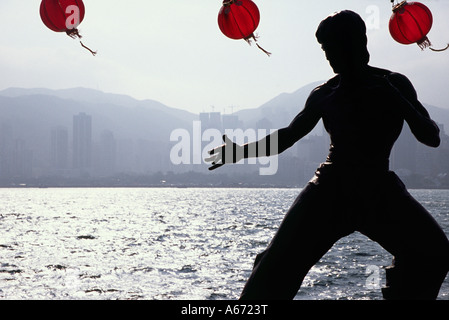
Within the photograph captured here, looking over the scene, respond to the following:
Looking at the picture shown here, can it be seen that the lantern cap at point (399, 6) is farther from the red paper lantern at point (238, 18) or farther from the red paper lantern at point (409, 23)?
the red paper lantern at point (238, 18)

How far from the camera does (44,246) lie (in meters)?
43.1

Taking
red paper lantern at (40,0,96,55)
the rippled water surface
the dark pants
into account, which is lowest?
the rippled water surface

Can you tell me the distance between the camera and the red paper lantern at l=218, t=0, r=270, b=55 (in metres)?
5.87

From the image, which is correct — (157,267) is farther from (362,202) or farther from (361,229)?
(362,202)

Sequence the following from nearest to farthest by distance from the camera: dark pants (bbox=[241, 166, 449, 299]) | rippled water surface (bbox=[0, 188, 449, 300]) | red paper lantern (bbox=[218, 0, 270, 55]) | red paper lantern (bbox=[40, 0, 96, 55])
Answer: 1. dark pants (bbox=[241, 166, 449, 299])
2. red paper lantern (bbox=[40, 0, 96, 55])
3. red paper lantern (bbox=[218, 0, 270, 55])
4. rippled water surface (bbox=[0, 188, 449, 300])

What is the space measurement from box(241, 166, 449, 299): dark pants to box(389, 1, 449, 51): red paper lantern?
316cm

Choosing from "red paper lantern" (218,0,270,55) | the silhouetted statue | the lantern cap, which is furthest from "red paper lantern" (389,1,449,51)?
the silhouetted statue

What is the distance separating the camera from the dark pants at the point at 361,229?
3.47m

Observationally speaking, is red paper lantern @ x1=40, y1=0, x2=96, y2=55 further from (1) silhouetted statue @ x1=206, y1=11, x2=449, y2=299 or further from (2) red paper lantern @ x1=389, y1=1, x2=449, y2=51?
(2) red paper lantern @ x1=389, y1=1, x2=449, y2=51

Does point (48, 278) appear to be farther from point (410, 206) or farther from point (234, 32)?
point (410, 206)

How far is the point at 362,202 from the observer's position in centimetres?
358

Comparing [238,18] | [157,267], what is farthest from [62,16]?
[157,267]
